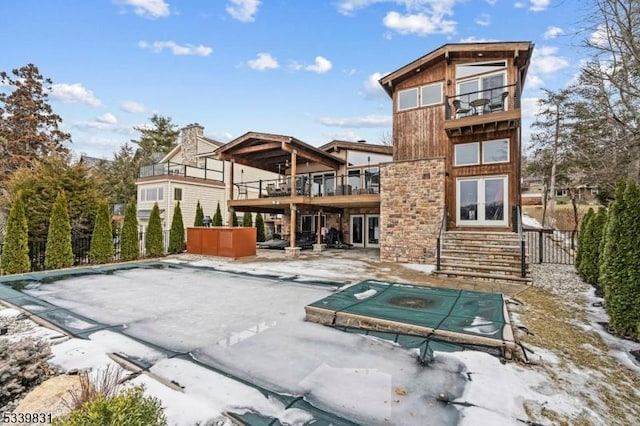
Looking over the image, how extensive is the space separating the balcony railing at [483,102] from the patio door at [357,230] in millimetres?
7464

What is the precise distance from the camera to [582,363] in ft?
11.7

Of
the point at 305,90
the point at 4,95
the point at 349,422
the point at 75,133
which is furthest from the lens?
the point at 75,133

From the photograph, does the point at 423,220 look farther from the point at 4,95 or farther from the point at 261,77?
the point at 4,95

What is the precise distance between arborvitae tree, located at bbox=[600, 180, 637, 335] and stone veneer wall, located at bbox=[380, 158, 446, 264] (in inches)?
237

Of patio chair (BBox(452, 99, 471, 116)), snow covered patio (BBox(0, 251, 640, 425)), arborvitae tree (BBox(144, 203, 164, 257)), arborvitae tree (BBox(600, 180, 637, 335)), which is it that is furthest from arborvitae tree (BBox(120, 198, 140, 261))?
arborvitae tree (BBox(600, 180, 637, 335))

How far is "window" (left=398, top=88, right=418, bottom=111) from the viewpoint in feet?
42.9

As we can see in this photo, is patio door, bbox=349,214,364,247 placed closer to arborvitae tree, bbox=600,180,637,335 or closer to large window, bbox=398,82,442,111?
large window, bbox=398,82,442,111

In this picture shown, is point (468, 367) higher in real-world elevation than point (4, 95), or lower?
lower

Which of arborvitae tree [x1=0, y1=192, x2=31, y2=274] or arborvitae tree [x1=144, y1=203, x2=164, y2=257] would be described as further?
arborvitae tree [x1=144, y1=203, x2=164, y2=257]

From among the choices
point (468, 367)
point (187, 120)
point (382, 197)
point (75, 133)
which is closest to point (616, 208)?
point (468, 367)

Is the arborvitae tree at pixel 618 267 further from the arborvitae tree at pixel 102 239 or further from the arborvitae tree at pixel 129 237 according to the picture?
the arborvitae tree at pixel 129 237

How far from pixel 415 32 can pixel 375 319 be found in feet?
44.8

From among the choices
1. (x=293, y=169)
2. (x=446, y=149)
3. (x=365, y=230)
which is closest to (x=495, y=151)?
(x=446, y=149)

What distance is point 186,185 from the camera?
18.6 meters
